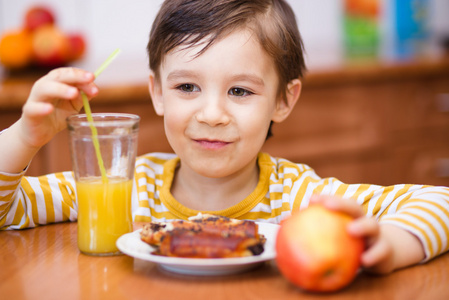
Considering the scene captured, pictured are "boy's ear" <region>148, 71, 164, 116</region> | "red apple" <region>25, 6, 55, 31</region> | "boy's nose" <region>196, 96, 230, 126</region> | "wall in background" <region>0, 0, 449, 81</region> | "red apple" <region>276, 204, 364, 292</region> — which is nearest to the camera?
"red apple" <region>276, 204, 364, 292</region>

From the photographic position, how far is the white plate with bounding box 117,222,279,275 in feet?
2.38

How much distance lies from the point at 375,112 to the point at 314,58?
1.18ft

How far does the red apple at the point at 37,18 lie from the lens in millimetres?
2311

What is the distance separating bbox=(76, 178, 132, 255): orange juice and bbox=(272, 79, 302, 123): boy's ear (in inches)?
21.1

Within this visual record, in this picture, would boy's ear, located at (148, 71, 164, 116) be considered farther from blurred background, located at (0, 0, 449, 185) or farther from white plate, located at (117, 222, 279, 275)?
blurred background, located at (0, 0, 449, 185)

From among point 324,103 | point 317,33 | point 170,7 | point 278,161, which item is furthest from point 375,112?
point 170,7

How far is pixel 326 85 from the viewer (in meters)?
2.50

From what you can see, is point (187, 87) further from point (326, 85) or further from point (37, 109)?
point (326, 85)

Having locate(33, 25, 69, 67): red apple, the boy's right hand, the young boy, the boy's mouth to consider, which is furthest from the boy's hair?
locate(33, 25, 69, 67): red apple

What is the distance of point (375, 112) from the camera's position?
8.73ft

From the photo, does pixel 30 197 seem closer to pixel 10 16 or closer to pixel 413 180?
pixel 10 16

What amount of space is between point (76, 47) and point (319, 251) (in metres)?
1.95

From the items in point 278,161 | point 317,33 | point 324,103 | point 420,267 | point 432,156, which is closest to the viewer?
point 420,267

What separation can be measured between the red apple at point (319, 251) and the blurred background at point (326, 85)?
4.50ft
